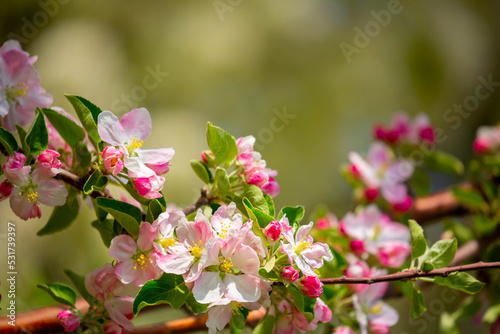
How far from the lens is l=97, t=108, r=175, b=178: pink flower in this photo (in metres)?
0.39

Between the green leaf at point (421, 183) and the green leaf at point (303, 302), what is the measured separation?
0.48 meters

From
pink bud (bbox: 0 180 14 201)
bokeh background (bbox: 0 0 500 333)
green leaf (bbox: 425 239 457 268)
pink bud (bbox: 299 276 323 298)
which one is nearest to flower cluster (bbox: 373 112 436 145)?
green leaf (bbox: 425 239 457 268)

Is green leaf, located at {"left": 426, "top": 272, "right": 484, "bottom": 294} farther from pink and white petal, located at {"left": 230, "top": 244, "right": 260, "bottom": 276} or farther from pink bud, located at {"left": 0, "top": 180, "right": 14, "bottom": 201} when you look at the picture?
pink bud, located at {"left": 0, "top": 180, "right": 14, "bottom": 201}

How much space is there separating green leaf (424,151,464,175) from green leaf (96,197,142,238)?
1.90ft

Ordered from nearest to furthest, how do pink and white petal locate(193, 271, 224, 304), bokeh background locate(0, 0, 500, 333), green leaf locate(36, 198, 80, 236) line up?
pink and white petal locate(193, 271, 224, 304) → green leaf locate(36, 198, 80, 236) → bokeh background locate(0, 0, 500, 333)

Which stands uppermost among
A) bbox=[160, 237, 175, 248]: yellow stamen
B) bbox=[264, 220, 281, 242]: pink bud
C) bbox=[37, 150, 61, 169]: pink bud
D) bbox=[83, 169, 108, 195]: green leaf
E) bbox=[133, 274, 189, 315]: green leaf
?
bbox=[37, 150, 61, 169]: pink bud

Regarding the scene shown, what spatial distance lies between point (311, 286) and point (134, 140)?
193 millimetres

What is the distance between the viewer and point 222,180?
0.43m

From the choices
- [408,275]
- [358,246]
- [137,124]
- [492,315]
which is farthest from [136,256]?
[492,315]

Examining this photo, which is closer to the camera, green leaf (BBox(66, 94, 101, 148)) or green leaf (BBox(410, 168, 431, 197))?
green leaf (BBox(66, 94, 101, 148))

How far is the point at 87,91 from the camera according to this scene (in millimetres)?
1956

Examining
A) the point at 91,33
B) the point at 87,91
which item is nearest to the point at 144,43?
the point at 91,33

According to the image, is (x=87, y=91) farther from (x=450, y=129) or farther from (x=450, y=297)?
(x=450, y=129)

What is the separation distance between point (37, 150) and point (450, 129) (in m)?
2.97
